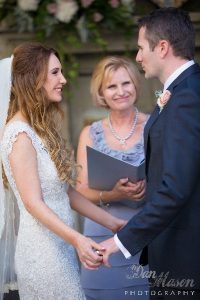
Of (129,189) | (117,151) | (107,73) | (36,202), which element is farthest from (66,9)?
(36,202)

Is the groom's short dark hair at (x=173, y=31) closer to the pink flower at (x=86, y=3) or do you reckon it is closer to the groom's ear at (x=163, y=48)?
the groom's ear at (x=163, y=48)

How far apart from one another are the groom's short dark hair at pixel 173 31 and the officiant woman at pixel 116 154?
3.55 ft

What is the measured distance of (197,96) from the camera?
106 inches

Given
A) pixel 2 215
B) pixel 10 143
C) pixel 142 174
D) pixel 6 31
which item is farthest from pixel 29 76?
pixel 6 31

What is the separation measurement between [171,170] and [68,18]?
253cm

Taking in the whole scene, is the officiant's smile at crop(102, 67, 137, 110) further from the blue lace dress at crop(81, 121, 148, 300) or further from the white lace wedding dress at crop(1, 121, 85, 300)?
the white lace wedding dress at crop(1, 121, 85, 300)

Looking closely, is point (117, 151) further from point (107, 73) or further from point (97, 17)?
point (97, 17)

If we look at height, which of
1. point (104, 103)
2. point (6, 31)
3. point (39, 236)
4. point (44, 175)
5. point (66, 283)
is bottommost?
point (66, 283)

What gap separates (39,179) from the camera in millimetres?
3098

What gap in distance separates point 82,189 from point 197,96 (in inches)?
59.9

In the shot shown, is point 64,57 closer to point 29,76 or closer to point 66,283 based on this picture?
point 29,76

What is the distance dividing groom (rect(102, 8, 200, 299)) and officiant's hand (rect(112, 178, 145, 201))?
2.69ft

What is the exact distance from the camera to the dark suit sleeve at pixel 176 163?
2.65m

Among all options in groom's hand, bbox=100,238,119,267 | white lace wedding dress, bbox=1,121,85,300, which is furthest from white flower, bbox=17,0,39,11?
groom's hand, bbox=100,238,119,267
